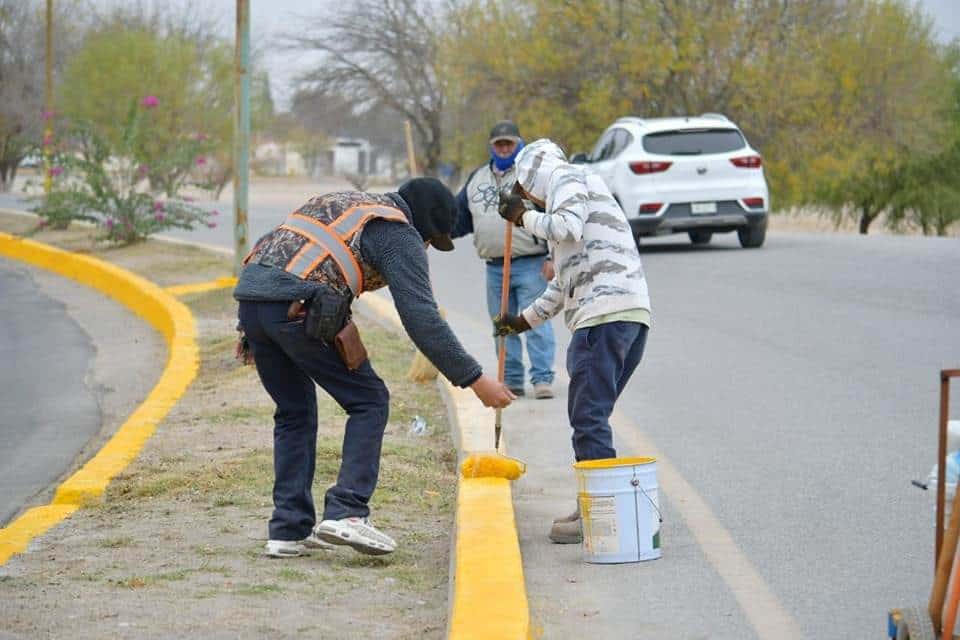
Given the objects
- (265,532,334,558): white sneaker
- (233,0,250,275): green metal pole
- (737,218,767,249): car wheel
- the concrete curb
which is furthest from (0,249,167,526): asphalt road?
(737,218,767,249): car wheel

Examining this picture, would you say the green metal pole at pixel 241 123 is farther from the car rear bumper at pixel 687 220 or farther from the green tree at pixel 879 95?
the green tree at pixel 879 95

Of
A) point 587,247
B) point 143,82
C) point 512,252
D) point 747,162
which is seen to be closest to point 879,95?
point 747,162

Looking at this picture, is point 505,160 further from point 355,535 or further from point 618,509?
point 355,535

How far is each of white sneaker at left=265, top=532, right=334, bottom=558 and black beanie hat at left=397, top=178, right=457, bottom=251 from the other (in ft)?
3.88

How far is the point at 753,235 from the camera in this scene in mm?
21875

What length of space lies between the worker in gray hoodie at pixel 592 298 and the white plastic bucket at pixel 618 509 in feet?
1.08

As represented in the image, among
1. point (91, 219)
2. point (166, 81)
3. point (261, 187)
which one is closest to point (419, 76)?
point (166, 81)

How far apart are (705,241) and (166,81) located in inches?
1299

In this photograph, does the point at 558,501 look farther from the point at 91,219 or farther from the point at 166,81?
the point at 166,81

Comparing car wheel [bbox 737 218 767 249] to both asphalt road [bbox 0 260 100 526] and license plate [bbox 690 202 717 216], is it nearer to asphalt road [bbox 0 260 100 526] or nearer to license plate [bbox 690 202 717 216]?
license plate [bbox 690 202 717 216]

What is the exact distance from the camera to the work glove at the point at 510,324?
6.99 m

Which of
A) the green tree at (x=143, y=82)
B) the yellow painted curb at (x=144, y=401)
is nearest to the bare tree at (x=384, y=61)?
the green tree at (x=143, y=82)

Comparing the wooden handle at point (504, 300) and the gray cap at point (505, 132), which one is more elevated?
the gray cap at point (505, 132)

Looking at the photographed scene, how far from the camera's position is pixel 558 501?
7.45m
